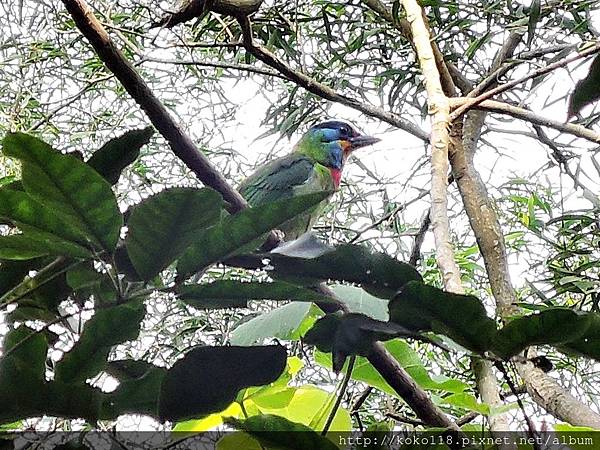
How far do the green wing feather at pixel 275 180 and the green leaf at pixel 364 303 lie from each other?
A: 125cm

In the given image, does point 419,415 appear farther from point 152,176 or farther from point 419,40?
point 152,176

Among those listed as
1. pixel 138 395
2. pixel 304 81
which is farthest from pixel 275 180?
pixel 138 395

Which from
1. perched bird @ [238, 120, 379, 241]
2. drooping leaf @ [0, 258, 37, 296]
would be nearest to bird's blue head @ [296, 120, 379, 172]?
perched bird @ [238, 120, 379, 241]

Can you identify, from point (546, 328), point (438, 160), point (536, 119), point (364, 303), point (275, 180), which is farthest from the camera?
point (275, 180)

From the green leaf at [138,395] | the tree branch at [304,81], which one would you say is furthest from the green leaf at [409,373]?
the tree branch at [304,81]

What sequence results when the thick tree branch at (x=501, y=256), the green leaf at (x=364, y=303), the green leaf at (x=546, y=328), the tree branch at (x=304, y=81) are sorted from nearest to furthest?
1. the green leaf at (x=546, y=328)
2. the green leaf at (x=364, y=303)
3. the thick tree branch at (x=501, y=256)
4. the tree branch at (x=304, y=81)

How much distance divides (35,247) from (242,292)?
8cm

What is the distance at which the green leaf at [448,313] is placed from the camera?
266mm

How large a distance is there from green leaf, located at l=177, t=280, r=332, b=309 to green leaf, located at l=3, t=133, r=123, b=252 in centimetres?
4

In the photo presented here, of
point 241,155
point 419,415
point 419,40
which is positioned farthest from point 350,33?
point 419,415

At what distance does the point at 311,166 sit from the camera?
1809mm

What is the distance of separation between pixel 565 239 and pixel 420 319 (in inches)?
35.1

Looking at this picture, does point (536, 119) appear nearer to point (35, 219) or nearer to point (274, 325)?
point (274, 325)

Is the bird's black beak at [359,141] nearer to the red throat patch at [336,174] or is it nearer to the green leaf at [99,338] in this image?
the red throat patch at [336,174]
